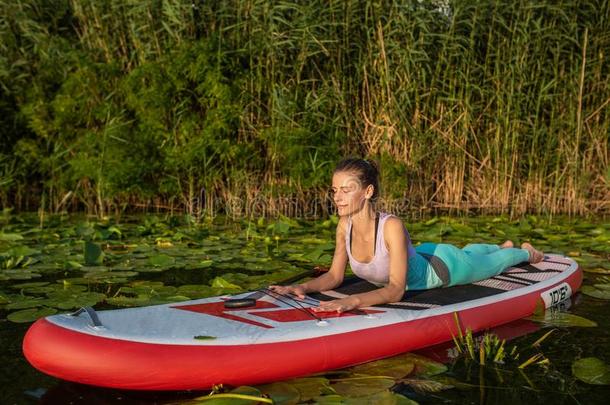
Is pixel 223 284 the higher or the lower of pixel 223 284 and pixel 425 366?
the higher

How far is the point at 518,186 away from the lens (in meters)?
7.30

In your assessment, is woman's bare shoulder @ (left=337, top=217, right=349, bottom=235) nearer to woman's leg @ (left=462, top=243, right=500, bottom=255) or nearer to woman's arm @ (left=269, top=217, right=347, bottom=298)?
woman's arm @ (left=269, top=217, right=347, bottom=298)

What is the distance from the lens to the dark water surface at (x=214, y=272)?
2.57 meters

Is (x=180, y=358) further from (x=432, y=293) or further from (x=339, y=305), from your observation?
(x=432, y=293)

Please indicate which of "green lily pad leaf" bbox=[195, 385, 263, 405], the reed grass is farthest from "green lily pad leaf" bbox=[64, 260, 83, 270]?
the reed grass

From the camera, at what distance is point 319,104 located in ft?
23.2

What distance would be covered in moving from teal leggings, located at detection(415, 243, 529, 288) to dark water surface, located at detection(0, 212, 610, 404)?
0.37m

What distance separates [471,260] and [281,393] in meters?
1.69

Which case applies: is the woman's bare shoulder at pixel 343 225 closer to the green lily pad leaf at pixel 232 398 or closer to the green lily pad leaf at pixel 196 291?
the green lily pad leaf at pixel 196 291

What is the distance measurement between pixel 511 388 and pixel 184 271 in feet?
8.78

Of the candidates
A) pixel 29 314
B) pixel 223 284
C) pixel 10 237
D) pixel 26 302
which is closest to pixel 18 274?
pixel 26 302

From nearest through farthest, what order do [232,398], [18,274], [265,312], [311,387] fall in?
[232,398] → [311,387] → [265,312] → [18,274]

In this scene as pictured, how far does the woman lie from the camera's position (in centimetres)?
311

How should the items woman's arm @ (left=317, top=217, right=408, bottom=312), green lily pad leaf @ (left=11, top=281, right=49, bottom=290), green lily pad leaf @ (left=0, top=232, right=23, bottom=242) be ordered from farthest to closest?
green lily pad leaf @ (left=0, top=232, right=23, bottom=242) < green lily pad leaf @ (left=11, top=281, right=49, bottom=290) < woman's arm @ (left=317, top=217, right=408, bottom=312)
